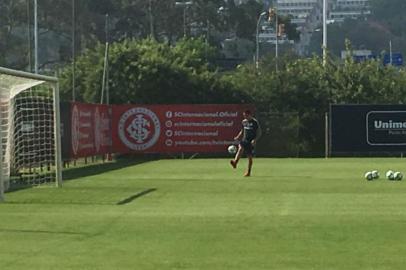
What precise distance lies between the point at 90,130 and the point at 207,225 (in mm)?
25056

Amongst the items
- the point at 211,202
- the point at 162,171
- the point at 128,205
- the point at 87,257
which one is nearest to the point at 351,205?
the point at 211,202

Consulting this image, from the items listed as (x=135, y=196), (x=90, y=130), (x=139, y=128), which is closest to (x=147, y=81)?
(x=139, y=128)

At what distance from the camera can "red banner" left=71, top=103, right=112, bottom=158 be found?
36938mm

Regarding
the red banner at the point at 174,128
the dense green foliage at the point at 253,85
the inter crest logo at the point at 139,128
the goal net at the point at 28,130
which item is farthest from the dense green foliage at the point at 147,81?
the goal net at the point at 28,130

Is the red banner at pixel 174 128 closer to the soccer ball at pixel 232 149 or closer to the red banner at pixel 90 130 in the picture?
the red banner at pixel 90 130

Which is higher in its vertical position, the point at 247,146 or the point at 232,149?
the point at 247,146

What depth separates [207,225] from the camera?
15844 mm

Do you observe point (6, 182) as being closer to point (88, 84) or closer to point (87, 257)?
point (87, 257)

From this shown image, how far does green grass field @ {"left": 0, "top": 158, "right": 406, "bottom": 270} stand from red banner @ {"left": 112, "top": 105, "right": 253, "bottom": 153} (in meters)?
19.4

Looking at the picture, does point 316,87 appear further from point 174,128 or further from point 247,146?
point 247,146

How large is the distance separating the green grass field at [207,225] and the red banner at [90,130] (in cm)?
995

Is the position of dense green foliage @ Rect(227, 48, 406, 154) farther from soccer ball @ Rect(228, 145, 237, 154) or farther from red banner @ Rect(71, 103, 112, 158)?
red banner @ Rect(71, 103, 112, 158)

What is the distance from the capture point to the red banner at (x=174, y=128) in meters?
46.5

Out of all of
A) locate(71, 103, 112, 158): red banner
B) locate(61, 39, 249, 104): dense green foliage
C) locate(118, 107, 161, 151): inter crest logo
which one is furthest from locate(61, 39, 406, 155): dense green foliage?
locate(71, 103, 112, 158): red banner
